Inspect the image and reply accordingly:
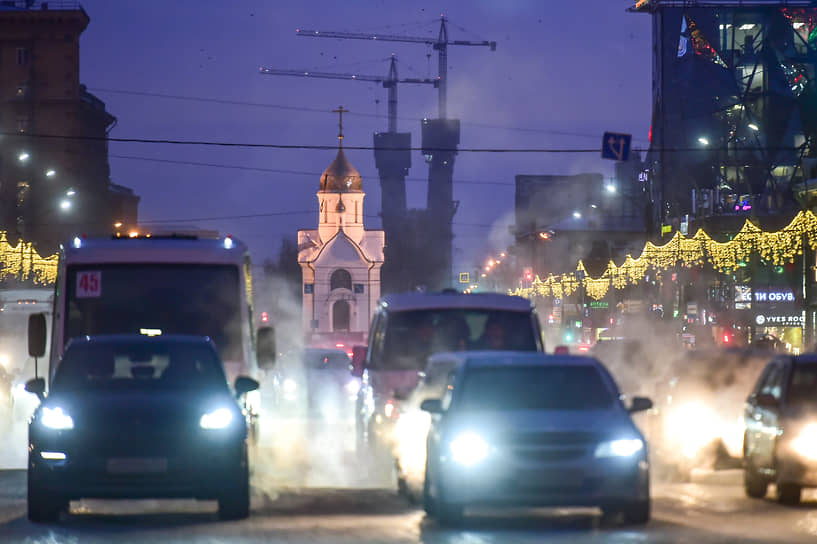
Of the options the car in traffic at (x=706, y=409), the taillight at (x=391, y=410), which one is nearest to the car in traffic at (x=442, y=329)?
the taillight at (x=391, y=410)

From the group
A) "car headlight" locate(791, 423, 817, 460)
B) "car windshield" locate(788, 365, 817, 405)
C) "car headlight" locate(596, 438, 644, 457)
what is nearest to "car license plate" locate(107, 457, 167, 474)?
"car headlight" locate(596, 438, 644, 457)

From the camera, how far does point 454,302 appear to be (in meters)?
16.9

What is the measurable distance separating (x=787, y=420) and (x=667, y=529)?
127 inches

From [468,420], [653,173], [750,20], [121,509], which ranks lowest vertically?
[121,509]

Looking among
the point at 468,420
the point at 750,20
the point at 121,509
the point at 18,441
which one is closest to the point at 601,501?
the point at 468,420

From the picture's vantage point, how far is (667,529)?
454 inches

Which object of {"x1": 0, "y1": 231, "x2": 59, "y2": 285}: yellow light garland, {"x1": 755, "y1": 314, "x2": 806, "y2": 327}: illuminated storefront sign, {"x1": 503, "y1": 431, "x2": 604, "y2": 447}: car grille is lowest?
{"x1": 503, "y1": 431, "x2": 604, "y2": 447}: car grille

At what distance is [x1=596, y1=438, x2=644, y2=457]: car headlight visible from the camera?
1157 cm

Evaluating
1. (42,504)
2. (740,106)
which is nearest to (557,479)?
(42,504)

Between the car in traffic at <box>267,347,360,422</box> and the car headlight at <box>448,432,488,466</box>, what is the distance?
2166cm

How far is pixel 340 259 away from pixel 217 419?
5072 inches

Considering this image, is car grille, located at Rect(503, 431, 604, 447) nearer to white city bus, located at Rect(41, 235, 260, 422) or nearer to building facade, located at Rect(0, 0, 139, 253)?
white city bus, located at Rect(41, 235, 260, 422)

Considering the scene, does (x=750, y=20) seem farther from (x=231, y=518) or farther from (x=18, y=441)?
(x=231, y=518)

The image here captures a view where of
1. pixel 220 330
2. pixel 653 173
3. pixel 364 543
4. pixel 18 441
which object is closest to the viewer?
pixel 364 543
